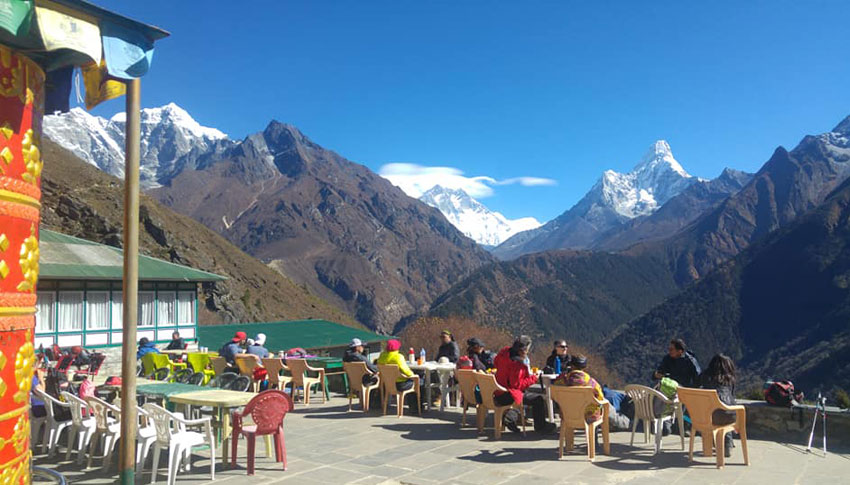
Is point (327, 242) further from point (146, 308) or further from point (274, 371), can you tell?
point (274, 371)

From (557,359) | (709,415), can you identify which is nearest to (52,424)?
(557,359)

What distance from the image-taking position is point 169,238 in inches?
2410

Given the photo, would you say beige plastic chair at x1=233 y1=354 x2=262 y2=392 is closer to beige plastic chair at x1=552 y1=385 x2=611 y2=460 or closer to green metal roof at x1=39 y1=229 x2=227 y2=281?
beige plastic chair at x1=552 y1=385 x2=611 y2=460

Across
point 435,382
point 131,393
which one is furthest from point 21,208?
point 435,382

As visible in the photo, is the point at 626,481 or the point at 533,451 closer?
the point at 626,481

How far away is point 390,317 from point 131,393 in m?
141

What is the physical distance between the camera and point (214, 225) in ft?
573

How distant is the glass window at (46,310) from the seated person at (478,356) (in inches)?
517

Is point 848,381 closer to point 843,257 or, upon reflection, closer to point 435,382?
point 843,257

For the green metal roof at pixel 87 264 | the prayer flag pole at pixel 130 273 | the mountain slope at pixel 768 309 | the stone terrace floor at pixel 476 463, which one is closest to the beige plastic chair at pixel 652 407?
the stone terrace floor at pixel 476 463

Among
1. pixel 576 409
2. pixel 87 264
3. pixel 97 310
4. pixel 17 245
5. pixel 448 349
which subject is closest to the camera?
pixel 17 245

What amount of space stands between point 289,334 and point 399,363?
49.2ft

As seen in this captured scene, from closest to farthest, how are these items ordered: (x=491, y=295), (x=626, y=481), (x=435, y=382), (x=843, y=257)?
(x=626, y=481) → (x=435, y=382) → (x=843, y=257) → (x=491, y=295)

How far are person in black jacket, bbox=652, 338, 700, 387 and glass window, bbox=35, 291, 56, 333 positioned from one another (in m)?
15.9
